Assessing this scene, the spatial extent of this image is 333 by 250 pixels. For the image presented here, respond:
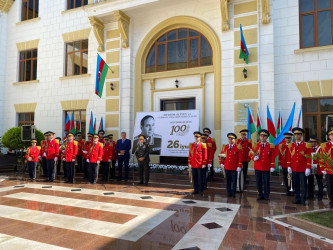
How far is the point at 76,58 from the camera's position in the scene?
13734 millimetres

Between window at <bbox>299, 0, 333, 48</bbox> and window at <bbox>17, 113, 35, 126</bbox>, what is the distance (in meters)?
14.1

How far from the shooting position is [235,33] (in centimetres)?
1002

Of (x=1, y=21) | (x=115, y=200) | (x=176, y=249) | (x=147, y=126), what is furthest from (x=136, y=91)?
(x=1, y=21)

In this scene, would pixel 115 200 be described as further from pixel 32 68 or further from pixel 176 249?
pixel 32 68

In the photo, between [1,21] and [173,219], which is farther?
[1,21]

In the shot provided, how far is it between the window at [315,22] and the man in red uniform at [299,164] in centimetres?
483

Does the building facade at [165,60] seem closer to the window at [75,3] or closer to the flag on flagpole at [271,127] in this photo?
the window at [75,3]

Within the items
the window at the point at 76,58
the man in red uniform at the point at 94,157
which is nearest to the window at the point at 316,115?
the man in red uniform at the point at 94,157

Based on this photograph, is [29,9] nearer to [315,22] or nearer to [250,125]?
[250,125]

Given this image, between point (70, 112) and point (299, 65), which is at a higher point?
point (299, 65)

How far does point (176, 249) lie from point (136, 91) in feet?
30.0

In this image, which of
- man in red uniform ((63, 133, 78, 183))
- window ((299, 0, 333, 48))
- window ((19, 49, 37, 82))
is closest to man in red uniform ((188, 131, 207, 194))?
man in red uniform ((63, 133, 78, 183))

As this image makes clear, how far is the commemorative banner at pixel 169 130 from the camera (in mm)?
9547

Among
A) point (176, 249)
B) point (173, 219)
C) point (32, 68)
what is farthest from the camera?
point (32, 68)
